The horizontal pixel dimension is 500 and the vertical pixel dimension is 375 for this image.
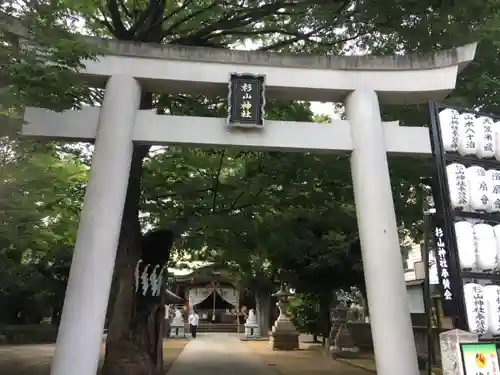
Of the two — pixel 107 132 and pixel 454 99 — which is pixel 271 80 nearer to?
pixel 107 132

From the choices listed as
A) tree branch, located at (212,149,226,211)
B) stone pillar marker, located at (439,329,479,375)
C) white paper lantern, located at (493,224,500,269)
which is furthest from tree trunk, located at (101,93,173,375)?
white paper lantern, located at (493,224,500,269)

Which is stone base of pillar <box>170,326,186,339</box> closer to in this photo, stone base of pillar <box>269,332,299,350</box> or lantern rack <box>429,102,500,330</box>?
stone base of pillar <box>269,332,299,350</box>

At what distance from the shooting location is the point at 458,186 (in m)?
6.49

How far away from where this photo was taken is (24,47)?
7137 mm

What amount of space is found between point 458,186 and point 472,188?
0.82ft

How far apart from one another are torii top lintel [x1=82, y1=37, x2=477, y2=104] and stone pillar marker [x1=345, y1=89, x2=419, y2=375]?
1.35 ft

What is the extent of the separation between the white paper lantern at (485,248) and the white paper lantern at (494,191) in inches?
13.4

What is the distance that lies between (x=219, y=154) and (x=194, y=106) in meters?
1.45

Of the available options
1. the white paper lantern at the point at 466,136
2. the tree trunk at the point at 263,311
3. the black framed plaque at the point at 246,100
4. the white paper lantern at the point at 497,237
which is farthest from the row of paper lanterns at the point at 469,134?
the tree trunk at the point at 263,311

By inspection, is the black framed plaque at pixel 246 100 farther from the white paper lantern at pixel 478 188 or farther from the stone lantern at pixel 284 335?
the stone lantern at pixel 284 335

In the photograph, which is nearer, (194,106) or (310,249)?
(194,106)

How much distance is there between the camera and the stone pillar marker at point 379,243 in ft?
23.8

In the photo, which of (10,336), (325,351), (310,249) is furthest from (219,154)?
(10,336)

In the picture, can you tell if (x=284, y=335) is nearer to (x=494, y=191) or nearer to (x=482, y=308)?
(x=494, y=191)
